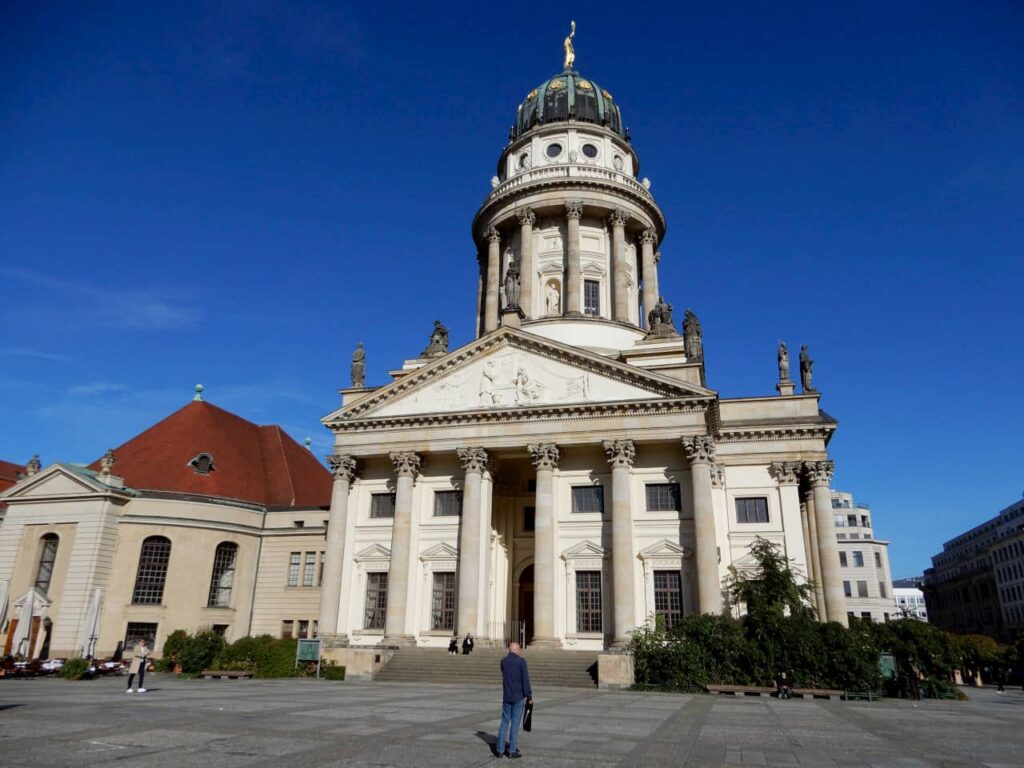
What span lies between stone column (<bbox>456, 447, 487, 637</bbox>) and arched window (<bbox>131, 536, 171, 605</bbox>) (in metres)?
18.1

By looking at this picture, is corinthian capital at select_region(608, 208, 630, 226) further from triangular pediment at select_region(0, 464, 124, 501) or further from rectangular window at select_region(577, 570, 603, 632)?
triangular pediment at select_region(0, 464, 124, 501)

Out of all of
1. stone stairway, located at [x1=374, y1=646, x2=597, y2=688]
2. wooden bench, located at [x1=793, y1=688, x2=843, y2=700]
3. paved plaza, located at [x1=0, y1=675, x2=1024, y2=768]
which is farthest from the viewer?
stone stairway, located at [x1=374, y1=646, x2=597, y2=688]

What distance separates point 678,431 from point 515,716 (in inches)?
946

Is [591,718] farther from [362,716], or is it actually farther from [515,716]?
[515,716]

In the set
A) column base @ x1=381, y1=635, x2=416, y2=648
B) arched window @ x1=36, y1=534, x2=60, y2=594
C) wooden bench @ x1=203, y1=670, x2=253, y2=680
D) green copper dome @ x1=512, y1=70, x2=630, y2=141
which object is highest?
green copper dome @ x1=512, y1=70, x2=630, y2=141

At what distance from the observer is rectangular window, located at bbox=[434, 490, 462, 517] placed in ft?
123

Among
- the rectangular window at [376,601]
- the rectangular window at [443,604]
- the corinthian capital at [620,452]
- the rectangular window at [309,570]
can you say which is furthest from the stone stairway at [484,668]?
the rectangular window at [309,570]

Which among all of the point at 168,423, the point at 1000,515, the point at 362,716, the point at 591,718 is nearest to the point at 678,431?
the point at 591,718

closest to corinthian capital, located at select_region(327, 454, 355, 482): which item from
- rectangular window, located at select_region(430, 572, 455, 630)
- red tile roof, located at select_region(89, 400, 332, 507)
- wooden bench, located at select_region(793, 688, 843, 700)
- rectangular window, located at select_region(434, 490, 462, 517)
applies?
rectangular window, located at select_region(434, 490, 462, 517)

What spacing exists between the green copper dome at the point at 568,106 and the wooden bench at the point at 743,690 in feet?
140

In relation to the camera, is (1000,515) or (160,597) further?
(1000,515)

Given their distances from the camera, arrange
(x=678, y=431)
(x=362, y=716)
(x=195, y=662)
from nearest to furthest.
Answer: (x=362, y=716) < (x=195, y=662) < (x=678, y=431)

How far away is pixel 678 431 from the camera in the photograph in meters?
33.5

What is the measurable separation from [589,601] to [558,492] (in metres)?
5.51
